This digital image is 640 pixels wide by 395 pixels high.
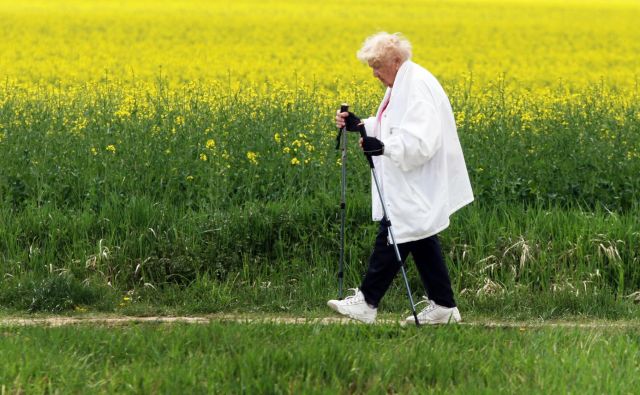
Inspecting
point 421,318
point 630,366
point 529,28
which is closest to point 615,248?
point 421,318

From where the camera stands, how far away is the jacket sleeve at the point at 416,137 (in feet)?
22.7

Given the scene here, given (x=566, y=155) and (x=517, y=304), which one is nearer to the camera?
(x=517, y=304)

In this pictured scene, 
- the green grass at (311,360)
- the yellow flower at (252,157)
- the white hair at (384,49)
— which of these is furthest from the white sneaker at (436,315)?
the yellow flower at (252,157)

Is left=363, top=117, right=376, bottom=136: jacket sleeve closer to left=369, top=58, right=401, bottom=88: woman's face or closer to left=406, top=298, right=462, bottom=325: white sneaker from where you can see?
left=369, top=58, right=401, bottom=88: woman's face

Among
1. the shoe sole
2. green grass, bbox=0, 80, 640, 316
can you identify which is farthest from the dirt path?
green grass, bbox=0, 80, 640, 316

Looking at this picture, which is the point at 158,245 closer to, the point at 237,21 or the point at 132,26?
the point at 132,26

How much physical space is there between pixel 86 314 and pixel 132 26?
2797cm

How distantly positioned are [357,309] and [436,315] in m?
0.55

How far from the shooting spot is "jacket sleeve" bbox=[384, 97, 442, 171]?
693 cm

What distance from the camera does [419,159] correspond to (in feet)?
22.9

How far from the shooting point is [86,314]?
25.9 ft

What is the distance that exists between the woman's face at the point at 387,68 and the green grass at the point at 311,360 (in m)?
1.63

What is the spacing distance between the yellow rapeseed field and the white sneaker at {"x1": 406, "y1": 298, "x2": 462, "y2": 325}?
589 cm

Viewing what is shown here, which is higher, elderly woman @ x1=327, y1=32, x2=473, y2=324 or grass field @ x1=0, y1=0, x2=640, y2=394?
elderly woman @ x1=327, y1=32, x2=473, y2=324
